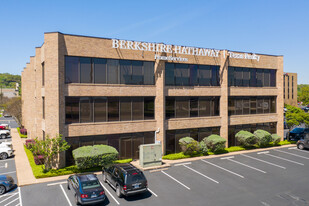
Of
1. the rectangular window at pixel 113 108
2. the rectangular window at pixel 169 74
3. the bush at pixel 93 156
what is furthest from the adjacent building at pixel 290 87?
the bush at pixel 93 156

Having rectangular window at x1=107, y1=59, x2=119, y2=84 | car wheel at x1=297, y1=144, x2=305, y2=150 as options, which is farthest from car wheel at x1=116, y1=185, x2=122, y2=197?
car wheel at x1=297, y1=144, x2=305, y2=150

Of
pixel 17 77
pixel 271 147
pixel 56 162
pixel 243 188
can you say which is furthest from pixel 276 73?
pixel 17 77

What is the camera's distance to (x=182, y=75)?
29.6 meters

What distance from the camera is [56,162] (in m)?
23.2

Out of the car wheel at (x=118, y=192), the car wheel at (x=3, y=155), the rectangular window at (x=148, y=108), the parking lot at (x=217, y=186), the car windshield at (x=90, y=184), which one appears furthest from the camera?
the rectangular window at (x=148, y=108)

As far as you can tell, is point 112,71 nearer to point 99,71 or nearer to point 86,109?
point 99,71

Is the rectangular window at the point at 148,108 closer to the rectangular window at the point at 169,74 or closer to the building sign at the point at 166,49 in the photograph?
the rectangular window at the point at 169,74

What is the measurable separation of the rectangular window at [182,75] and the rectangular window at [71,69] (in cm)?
1187

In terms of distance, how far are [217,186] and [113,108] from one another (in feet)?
43.5

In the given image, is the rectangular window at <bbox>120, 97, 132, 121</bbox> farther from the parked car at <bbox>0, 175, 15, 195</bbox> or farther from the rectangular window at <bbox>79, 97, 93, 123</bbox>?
the parked car at <bbox>0, 175, 15, 195</bbox>

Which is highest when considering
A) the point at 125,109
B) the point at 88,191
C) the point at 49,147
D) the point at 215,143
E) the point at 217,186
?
the point at 125,109

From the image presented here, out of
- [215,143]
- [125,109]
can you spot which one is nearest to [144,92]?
[125,109]

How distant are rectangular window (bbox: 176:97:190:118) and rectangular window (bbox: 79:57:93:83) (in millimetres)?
11102

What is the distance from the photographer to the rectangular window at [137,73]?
26.8m
